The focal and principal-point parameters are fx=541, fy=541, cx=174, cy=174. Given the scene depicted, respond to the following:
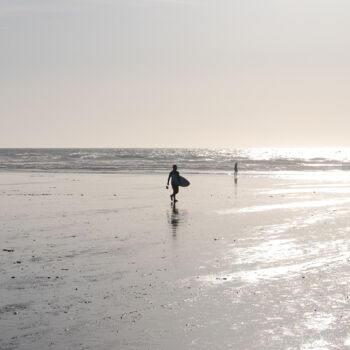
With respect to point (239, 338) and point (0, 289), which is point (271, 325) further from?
point (0, 289)

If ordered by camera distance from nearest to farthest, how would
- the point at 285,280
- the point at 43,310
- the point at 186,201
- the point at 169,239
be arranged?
the point at 43,310, the point at 285,280, the point at 169,239, the point at 186,201

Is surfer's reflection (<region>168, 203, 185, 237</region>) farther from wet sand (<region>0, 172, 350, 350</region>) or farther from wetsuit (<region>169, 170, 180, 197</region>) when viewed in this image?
wetsuit (<region>169, 170, 180, 197</region>)

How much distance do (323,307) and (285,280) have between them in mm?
1924

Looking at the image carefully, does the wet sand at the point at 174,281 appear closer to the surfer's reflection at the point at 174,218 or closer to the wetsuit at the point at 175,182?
the surfer's reflection at the point at 174,218

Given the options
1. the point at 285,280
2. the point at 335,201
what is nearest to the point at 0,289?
the point at 285,280

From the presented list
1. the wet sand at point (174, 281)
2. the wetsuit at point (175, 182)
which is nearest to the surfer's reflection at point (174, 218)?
the wet sand at point (174, 281)

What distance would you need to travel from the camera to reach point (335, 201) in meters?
29.5

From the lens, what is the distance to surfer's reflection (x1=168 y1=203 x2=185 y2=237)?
62.8 feet

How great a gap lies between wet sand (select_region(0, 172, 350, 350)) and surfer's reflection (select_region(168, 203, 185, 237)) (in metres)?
0.04

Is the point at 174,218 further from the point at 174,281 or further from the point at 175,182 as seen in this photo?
the point at 174,281

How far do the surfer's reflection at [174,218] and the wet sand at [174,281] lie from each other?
41mm

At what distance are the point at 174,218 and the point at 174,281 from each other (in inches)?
406

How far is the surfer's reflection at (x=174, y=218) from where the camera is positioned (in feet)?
62.8

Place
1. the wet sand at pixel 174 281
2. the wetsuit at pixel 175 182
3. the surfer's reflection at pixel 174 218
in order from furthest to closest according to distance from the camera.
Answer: the wetsuit at pixel 175 182 < the surfer's reflection at pixel 174 218 < the wet sand at pixel 174 281
